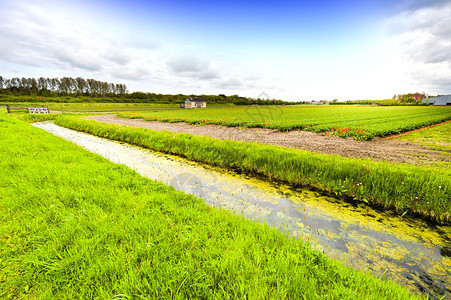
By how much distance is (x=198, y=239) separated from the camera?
10.4ft

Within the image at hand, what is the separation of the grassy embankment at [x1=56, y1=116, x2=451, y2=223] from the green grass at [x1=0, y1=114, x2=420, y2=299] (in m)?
3.86

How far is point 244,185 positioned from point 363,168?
4190mm

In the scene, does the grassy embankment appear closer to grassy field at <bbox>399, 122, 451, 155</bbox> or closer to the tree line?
grassy field at <bbox>399, 122, 451, 155</bbox>

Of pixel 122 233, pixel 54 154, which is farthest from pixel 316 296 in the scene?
pixel 54 154

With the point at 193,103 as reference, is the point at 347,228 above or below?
below

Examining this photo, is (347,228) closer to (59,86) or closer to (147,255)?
(147,255)

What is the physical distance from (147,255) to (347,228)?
4621mm

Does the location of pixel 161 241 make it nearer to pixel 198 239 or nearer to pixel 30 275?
pixel 198 239

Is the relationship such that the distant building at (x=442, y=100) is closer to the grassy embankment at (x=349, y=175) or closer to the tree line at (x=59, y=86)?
the grassy embankment at (x=349, y=175)

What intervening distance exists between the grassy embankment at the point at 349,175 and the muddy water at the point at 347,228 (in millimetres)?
523

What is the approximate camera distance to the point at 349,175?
20.3 feet

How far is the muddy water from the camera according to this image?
10.7 ft

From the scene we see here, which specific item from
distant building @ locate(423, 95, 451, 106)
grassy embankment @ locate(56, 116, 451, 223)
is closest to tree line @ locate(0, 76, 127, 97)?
grassy embankment @ locate(56, 116, 451, 223)

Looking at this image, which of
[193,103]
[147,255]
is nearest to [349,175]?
[147,255]
